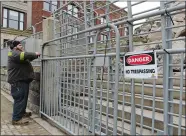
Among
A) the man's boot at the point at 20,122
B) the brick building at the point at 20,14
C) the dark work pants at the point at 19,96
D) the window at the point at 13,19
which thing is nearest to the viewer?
the man's boot at the point at 20,122

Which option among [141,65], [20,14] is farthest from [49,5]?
[141,65]

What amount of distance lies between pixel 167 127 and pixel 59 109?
296cm

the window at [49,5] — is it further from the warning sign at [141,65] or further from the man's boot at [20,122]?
the warning sign at [141,65]

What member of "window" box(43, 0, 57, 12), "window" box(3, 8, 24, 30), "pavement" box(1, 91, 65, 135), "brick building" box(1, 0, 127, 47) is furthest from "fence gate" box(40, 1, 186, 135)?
"window" box(43, 0, 57, 12)

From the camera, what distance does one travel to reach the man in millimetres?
5527

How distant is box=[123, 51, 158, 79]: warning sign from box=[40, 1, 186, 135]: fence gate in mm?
101

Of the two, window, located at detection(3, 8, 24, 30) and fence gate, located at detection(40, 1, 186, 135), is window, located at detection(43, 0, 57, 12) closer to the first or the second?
window, located at detection(3, 8, 24, 30)

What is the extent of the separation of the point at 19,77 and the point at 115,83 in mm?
3270

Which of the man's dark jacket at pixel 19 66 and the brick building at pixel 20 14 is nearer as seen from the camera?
the man's dark jacket at pixel 19 66

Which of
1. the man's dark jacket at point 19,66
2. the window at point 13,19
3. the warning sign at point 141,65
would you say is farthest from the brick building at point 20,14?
the warning sign at point 141,65

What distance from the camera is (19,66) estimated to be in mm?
5715

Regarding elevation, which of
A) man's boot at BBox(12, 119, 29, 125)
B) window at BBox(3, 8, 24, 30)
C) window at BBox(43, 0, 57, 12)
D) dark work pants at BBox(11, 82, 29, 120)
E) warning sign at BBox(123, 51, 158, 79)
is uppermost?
window at BBox(43, 0, 57, 12)

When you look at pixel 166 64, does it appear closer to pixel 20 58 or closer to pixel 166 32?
pixel 166 32

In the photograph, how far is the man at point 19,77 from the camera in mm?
5527
